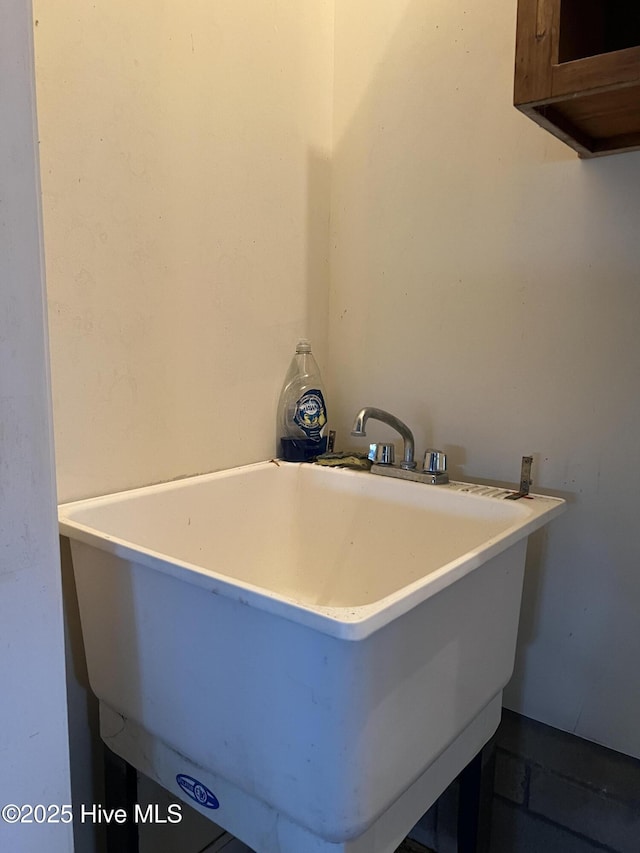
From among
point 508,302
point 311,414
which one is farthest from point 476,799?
point 508,302

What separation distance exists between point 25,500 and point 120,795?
0.61 m

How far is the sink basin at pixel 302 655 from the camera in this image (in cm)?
60

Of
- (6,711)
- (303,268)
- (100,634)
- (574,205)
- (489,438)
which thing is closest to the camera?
(6,711)

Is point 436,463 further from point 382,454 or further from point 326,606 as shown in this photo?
point 326,606

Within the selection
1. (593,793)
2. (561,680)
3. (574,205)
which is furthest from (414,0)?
(593,793)

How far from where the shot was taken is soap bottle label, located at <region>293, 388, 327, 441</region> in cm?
122

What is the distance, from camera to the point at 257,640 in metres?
0.64

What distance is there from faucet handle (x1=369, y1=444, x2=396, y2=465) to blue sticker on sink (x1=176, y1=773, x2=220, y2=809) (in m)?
0.58

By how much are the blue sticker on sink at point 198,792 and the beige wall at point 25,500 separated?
200 millimetres

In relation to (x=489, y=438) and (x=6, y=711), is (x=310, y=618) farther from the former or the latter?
(x=489, y=438)

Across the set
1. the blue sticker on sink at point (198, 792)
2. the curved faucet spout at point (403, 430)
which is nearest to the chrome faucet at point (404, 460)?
the curved faucet spout at point (403, 430)

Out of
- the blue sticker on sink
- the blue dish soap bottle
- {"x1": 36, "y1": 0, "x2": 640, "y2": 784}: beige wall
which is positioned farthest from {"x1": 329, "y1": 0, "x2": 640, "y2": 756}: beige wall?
the blue sticker on sink

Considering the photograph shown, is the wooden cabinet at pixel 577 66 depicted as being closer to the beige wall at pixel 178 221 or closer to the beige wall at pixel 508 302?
the beige wall at pixel 508 302

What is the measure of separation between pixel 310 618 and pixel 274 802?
0.83 ft
